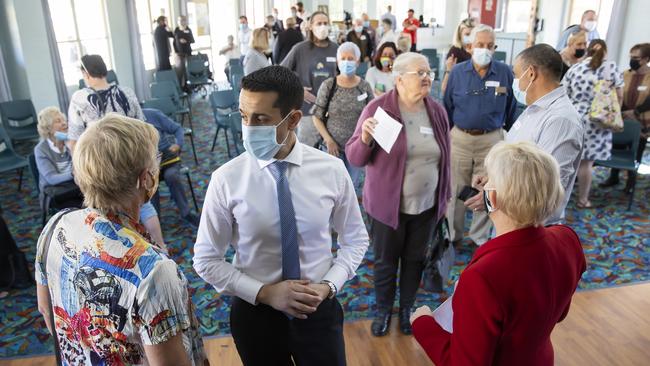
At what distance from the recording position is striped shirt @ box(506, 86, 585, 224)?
92.3 inches

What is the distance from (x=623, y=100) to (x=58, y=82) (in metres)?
8.38

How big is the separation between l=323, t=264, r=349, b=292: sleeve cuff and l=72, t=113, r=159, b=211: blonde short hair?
0.73 meters

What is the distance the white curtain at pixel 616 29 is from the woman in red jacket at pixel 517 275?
994cm

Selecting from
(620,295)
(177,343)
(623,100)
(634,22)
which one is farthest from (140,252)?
(634,22)

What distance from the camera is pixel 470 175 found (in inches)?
148

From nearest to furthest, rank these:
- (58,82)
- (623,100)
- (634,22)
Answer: (623,100), (58,82), (634,22)

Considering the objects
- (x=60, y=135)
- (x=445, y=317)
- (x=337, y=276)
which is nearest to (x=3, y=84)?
(x=60, y=135)

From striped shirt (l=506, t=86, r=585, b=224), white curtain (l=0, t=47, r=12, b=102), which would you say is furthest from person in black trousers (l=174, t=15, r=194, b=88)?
striped shirt (l=506, t=86, r=585, b=224)

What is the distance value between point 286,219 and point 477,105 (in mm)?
2477

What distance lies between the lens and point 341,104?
3697 millimetres

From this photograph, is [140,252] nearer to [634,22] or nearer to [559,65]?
[559,65]

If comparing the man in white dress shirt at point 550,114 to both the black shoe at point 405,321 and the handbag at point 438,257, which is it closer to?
the handbag at point 438,257

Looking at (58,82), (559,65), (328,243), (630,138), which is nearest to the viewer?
(328,243)

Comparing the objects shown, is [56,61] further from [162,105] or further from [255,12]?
[255,12]
